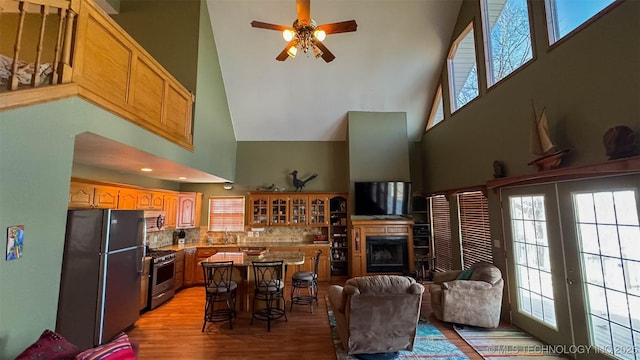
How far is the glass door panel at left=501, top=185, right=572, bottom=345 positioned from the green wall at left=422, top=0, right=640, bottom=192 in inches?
18.4

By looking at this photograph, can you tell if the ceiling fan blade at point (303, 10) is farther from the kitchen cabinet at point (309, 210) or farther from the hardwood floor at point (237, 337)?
the kitchen cabinet at point (309, 210)

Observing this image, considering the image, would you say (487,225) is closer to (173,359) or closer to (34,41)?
(173,359)

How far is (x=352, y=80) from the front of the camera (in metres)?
6.34

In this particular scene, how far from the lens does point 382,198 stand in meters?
6.43

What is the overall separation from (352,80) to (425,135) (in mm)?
2474

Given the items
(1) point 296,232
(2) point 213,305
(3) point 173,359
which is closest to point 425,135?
(1) point 296,232

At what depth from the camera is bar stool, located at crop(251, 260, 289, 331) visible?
13.5 ft

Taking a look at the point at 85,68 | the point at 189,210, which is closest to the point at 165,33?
the point at 85,68

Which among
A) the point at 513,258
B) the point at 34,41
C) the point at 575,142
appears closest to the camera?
the point at 575,142

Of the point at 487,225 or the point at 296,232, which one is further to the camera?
the point at 296,232

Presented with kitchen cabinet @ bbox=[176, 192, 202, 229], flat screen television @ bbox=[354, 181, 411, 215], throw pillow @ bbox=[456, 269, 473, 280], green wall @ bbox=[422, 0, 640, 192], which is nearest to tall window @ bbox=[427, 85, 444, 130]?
green wall @ bbox=[422, 0, 640, 192]

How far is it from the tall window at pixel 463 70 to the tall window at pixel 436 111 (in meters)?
0.59

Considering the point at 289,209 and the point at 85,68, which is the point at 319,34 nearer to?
the point at 85,68

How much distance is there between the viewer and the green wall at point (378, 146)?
22.0 ft
